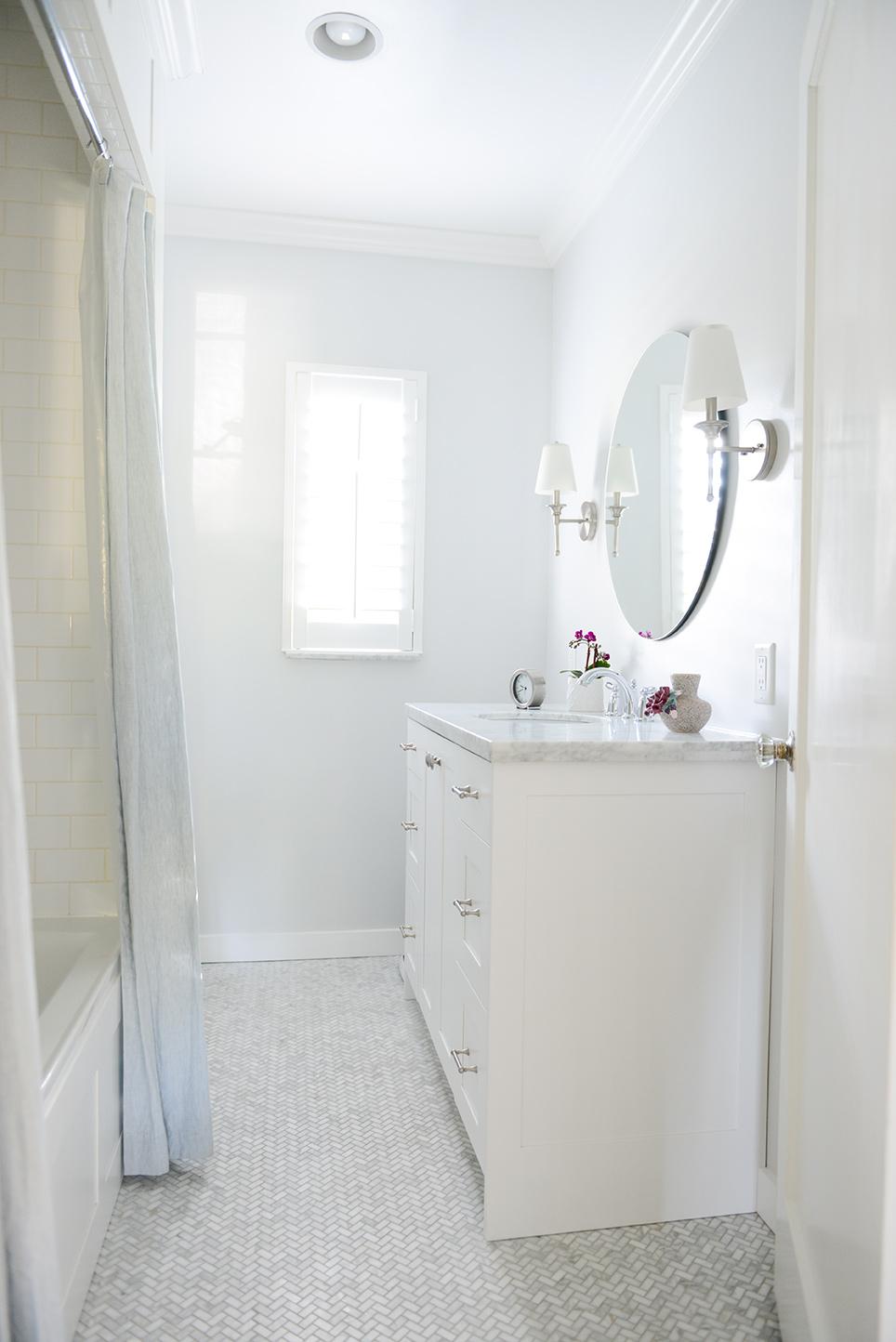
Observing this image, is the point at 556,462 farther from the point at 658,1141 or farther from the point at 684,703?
the point at 658,1141

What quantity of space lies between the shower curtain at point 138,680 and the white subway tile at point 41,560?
0.24 metres

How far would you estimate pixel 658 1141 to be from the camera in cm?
182

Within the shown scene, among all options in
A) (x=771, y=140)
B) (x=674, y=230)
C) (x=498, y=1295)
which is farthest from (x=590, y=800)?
(x=674, y=230)

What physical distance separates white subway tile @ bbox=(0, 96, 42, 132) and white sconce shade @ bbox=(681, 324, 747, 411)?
1541mm

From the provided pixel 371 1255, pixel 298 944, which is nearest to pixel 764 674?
pixel 371 1255

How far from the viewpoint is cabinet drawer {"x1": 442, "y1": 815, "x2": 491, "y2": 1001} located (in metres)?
1.80

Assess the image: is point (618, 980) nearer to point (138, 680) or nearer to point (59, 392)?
point (138, 680)

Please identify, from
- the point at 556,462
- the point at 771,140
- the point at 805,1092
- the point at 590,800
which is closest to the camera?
the point at 805,1092

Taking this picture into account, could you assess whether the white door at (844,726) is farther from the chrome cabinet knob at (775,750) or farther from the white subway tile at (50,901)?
the white subway tile at (50,901)

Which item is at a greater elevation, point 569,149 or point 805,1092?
point 569,149

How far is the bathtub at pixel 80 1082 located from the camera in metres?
1.44

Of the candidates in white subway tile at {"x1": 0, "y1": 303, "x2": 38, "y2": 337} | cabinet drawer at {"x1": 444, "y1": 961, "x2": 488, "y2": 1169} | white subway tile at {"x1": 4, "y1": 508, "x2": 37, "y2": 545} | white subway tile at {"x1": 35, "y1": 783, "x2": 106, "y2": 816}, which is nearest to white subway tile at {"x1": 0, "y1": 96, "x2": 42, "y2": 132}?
white subway tile at {"x1": 0, "y1": 303, "x2": 38, "y2": 337}

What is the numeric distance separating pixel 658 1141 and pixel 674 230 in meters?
2.16

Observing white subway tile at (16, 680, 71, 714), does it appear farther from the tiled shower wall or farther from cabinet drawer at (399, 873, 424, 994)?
cabinet drawer at (399, 873, 424, 994)
